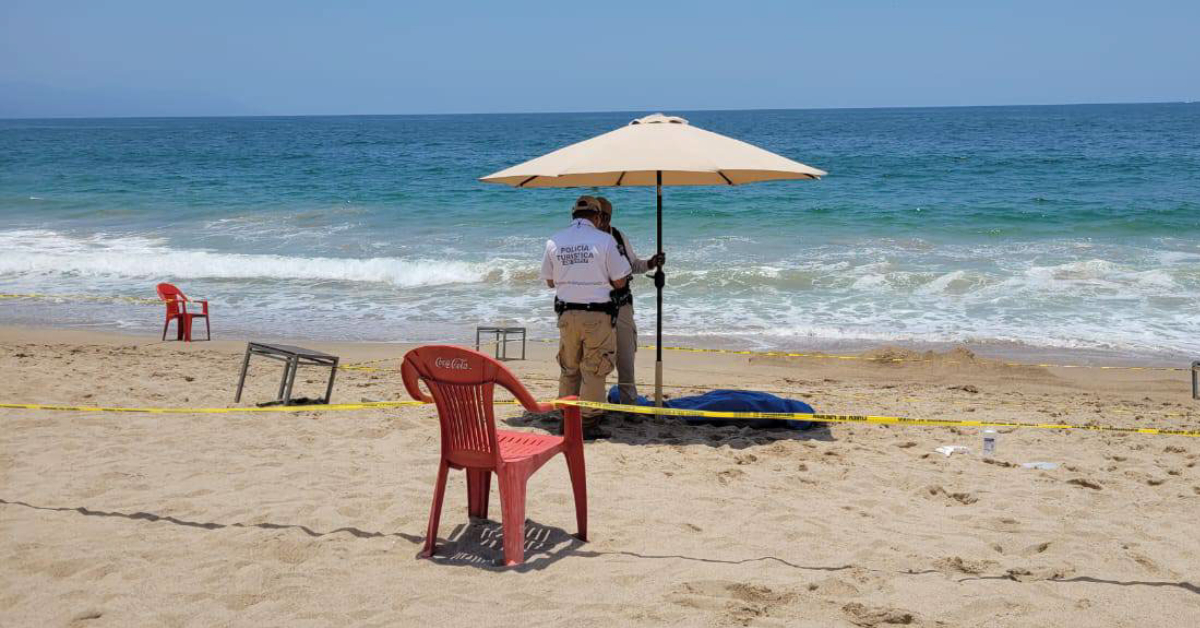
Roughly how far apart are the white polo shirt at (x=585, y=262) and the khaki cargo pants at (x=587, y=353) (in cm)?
14

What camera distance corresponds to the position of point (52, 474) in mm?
5414

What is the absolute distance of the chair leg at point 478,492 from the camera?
4707 mm

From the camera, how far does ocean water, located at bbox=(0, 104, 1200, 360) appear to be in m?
12.3

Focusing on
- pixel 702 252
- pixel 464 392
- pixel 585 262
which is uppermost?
pixel 585 262

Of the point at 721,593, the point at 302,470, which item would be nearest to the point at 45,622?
the point at 302,470

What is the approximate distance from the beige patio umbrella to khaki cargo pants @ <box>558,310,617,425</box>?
1.59 feet

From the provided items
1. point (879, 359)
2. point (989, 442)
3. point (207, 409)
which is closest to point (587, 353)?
point (989, 442)

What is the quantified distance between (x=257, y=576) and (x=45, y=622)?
2.40 ft

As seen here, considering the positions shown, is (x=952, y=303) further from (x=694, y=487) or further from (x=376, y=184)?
(x=376, y=184)

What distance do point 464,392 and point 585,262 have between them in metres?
2.16

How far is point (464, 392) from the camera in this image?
405 centimetres

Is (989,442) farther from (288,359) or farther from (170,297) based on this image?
(170,297)

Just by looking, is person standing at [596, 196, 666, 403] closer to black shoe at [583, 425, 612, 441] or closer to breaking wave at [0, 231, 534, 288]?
black shoe at [583, 425, 612, 441]

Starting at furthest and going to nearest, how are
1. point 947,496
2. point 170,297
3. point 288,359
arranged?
point 170,297, point 288,359, point 947,496
